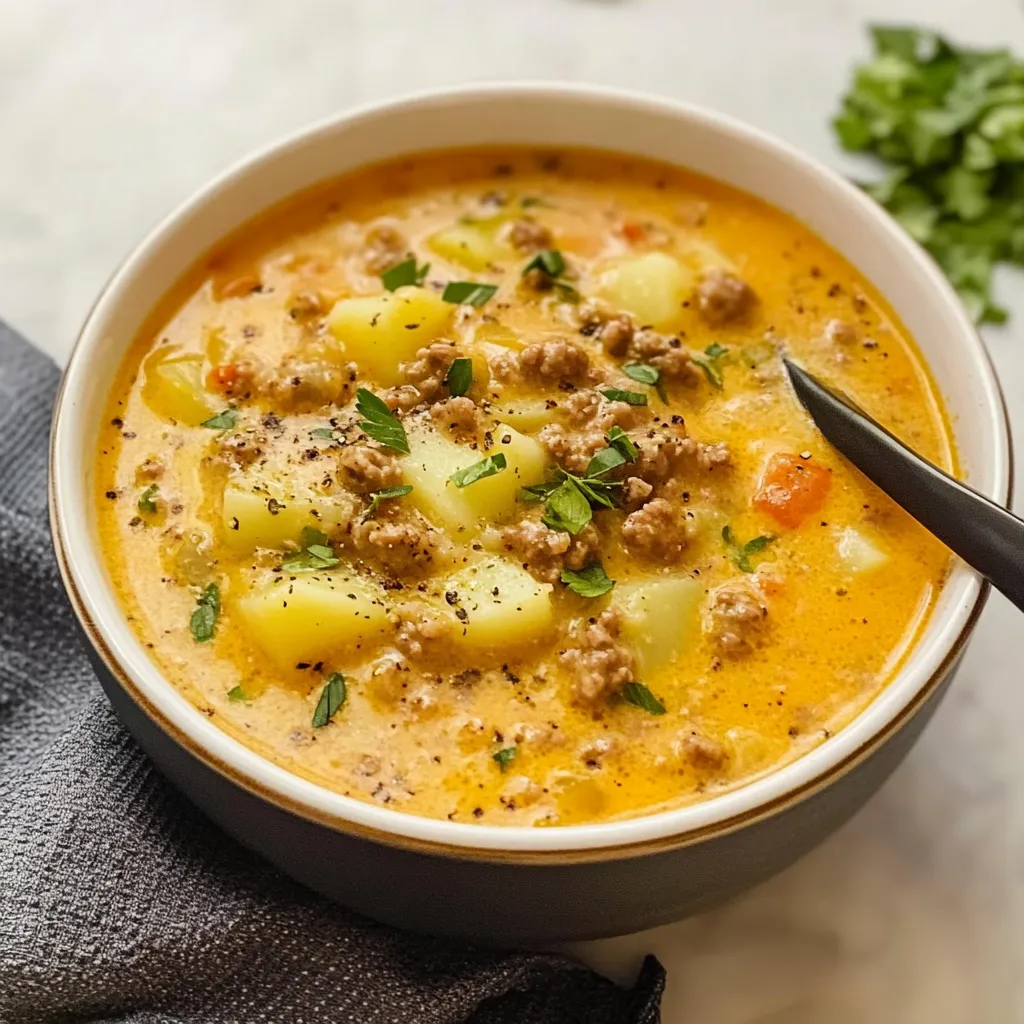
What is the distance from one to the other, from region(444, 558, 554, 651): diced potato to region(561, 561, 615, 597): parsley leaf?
0.14 ft

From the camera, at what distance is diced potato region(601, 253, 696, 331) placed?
120 inches

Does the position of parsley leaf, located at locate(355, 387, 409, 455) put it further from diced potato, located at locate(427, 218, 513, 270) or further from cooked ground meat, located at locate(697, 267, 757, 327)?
cooked ground meat, located at locate(697, 267, 757, 327)

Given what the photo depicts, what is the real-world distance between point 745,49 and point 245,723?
3.00 metres

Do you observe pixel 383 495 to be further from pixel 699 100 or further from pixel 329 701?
pixel 699 100

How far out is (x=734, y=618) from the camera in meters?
2.52

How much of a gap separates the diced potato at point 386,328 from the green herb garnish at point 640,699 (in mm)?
865

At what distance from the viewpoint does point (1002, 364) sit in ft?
12.2

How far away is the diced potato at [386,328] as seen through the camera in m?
2.91

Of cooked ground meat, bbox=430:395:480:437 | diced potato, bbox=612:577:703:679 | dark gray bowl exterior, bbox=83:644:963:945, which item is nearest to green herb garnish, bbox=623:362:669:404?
cooked ground meat, bbox=430:395:480:437

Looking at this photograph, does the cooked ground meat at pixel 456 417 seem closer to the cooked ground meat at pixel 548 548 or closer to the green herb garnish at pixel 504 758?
the cooked ground meat at pixel 548 548

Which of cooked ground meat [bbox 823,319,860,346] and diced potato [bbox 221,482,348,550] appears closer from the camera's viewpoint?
diced potato [bbox 221,482,348,550]

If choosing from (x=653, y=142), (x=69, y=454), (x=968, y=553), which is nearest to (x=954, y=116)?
(x=653, y=142)

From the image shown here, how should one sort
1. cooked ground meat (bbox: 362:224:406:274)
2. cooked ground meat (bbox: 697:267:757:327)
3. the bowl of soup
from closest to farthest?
the bowl of soup < cooked ground meat (bbox: 697:267:757:327) < cooked ground meat (bbox: 362:224:406:274)

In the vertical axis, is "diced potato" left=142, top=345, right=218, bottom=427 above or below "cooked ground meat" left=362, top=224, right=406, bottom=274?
below
